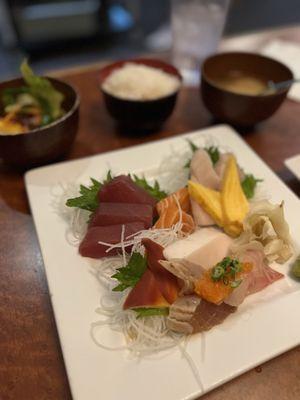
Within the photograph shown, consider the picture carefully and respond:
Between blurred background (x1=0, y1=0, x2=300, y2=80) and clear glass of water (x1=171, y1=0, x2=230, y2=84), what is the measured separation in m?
2.08

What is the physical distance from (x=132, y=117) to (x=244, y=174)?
65cm

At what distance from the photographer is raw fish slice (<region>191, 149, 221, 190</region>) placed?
1.44 meters

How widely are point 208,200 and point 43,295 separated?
0.67m

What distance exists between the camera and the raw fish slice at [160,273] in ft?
3.59

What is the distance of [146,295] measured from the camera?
1.06 metres

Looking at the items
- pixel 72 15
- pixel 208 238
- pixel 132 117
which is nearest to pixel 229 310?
pixel 208 238

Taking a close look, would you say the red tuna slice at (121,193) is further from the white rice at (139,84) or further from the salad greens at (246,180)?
the white rice at (139,84)

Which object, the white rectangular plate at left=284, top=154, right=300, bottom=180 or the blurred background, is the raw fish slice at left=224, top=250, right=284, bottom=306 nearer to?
the white rectangular plate at left=284, top=154, right=300, bottom=180

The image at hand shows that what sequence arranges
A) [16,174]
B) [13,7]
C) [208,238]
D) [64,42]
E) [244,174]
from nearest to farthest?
[208,238] < [244,174] < [16,174] < [13,7] < [64,42]

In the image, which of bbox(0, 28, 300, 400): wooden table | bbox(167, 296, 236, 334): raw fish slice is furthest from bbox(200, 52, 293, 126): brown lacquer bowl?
bbox(167, 296, 236, 334): raw fish slice

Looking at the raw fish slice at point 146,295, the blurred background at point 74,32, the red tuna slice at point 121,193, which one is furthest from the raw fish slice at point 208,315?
the blurred background at point 74,32

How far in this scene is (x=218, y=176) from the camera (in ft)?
4.81

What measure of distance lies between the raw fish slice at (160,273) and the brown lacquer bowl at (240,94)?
95 centimetres

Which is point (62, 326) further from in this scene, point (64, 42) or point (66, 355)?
point (64, 42)
